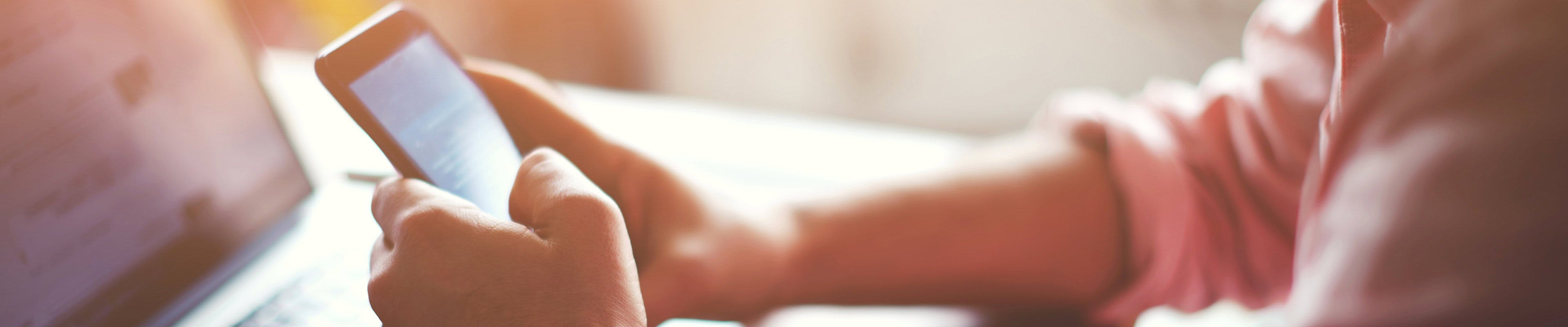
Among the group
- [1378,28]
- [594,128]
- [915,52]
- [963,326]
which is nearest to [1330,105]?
[1378,28]

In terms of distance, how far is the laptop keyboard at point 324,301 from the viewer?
0.38 meters

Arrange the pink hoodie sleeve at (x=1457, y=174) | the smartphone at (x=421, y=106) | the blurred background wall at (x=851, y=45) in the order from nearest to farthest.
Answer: the pink hoodie sleeve at (x=1457, y=174), the smartphone at (x=421, y=106), the blurred background wall at (x=851, y=45)

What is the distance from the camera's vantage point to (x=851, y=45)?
0.99m

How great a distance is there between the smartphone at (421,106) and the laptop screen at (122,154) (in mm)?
118

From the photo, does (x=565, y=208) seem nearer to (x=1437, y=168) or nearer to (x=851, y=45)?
(x=1437, y=168)

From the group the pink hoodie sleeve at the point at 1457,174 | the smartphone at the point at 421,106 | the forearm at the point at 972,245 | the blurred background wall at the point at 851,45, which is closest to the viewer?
the pink hoodie sleeve at the point at 1457,174

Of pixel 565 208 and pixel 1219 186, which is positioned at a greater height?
pixel 565 208

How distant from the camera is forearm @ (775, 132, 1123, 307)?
47cm

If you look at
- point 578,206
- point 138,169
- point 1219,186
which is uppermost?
point 138,169

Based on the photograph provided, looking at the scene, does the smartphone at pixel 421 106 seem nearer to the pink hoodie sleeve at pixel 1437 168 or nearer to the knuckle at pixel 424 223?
the knuckle at pixel 424 223

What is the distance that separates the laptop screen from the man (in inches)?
6.0

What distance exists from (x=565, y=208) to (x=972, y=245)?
0.27 metres

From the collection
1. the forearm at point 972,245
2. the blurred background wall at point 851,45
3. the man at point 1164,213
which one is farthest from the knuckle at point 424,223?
the blurred background wall at point 851,45

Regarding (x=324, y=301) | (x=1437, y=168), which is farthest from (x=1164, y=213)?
(x=324, y=301)
